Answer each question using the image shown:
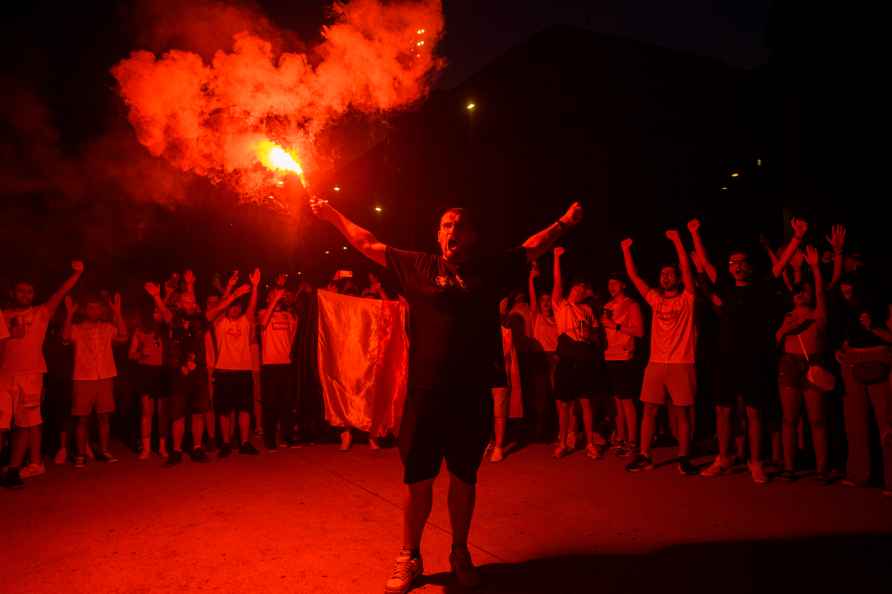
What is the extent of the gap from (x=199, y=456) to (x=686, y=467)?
6203 millimetres

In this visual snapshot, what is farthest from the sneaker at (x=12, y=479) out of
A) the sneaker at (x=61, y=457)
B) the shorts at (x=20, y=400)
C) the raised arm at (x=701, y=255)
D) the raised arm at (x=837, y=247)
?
the raised arm at (x=837, y=247)

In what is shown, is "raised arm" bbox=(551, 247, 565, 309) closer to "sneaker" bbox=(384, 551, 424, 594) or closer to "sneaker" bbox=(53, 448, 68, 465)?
"sneaker" bbox=(384, 551, 424, 594)

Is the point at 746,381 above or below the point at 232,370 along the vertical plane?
below

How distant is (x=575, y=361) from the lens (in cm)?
760

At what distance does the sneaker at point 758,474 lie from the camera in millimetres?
5582

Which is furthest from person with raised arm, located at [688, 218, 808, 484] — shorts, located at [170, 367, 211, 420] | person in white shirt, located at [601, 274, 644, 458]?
shorts, located at [170, 367, 211, 420]

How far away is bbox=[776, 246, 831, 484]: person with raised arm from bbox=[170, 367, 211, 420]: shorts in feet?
24.0

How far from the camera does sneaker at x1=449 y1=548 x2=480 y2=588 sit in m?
3.45

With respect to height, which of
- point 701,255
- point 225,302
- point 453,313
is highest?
point 701,255

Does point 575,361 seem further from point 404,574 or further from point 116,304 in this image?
point 116,304

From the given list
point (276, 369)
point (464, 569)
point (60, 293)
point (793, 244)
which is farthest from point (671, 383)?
point (60, 293)

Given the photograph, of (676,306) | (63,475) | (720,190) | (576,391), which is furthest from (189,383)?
(720,190)

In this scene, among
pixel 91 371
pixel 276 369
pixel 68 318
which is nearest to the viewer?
pixel 91 371

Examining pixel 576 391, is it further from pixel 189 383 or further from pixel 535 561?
pixel 189 383
